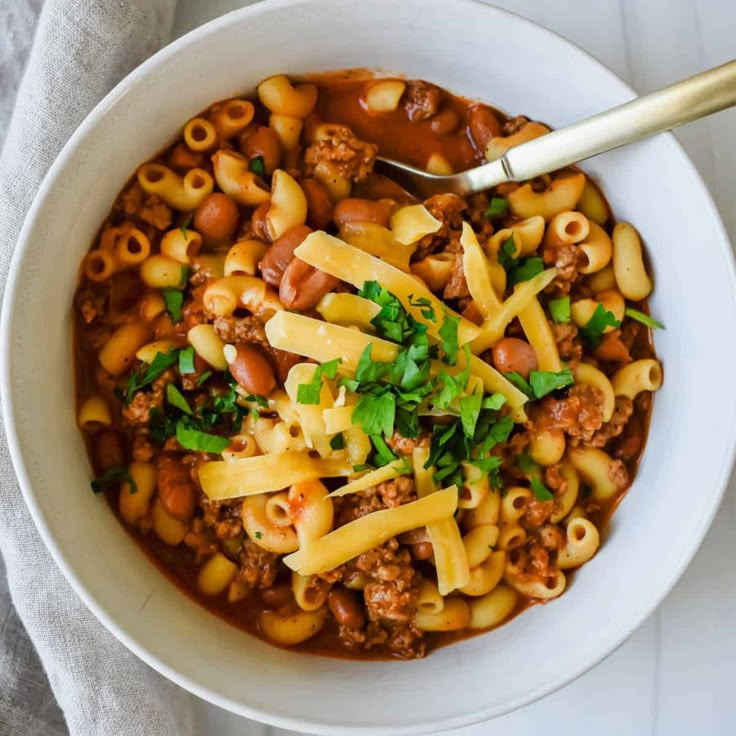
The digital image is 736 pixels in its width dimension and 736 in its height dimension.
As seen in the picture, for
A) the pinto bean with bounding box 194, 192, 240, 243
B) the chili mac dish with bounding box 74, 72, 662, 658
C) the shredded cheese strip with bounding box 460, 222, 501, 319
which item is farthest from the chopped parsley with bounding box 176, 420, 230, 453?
the shredded cheese strip with bounding box 460, 222, 501, 319

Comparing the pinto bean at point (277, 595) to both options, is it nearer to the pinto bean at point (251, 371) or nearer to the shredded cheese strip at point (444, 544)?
the shredded cheese strip at point (444, 544)

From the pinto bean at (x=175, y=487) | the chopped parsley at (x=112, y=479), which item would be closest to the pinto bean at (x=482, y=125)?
the pinto bean at (x=175, y=487)

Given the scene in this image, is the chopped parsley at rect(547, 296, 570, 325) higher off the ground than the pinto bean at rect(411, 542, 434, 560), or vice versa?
the chopped parsley at rect(547, 296, 570, 325)

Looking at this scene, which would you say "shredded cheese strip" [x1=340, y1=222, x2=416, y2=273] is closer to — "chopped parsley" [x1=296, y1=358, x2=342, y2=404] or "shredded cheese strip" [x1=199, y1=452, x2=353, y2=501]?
"chopped parsley" [x1=296, y1=358, x2=342, y2=404]

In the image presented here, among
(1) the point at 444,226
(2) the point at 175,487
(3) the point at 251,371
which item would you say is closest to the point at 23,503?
(2) the point at 175,487

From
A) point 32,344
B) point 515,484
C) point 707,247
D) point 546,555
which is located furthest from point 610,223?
point 32,344

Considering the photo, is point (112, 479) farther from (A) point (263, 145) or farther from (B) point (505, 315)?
(B) point (505, 315)

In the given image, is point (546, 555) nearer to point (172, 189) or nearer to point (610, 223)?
point (610, 223)

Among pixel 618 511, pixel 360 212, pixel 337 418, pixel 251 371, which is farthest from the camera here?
pixel 618 511
